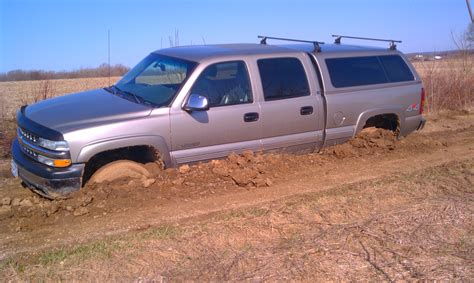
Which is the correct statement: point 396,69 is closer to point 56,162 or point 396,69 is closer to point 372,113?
point 372,113

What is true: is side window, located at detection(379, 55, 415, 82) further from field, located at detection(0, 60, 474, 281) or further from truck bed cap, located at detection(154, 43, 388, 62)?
field, located at detection(0, 60, 474, 281)

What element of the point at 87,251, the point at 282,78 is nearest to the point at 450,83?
the point at 282,78

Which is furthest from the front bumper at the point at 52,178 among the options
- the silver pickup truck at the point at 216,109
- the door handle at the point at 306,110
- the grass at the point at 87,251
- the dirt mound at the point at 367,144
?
the dirt mound at the point at 367,144

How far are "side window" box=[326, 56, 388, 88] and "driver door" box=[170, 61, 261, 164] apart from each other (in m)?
1.55

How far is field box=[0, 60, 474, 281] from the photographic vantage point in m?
3.80

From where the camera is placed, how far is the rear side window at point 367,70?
22.5 ft

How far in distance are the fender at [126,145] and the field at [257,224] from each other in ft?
0.83

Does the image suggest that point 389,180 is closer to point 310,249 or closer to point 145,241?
point 310,249

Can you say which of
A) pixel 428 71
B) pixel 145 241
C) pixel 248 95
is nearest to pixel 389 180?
pixel 248 95

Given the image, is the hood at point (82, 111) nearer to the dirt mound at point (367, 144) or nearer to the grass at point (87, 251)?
the grass at point (87, 251)

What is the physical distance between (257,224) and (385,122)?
3925 mm

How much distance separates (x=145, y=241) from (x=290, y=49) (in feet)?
12.3

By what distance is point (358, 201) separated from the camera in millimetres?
5371

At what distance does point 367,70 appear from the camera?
23.7ft
